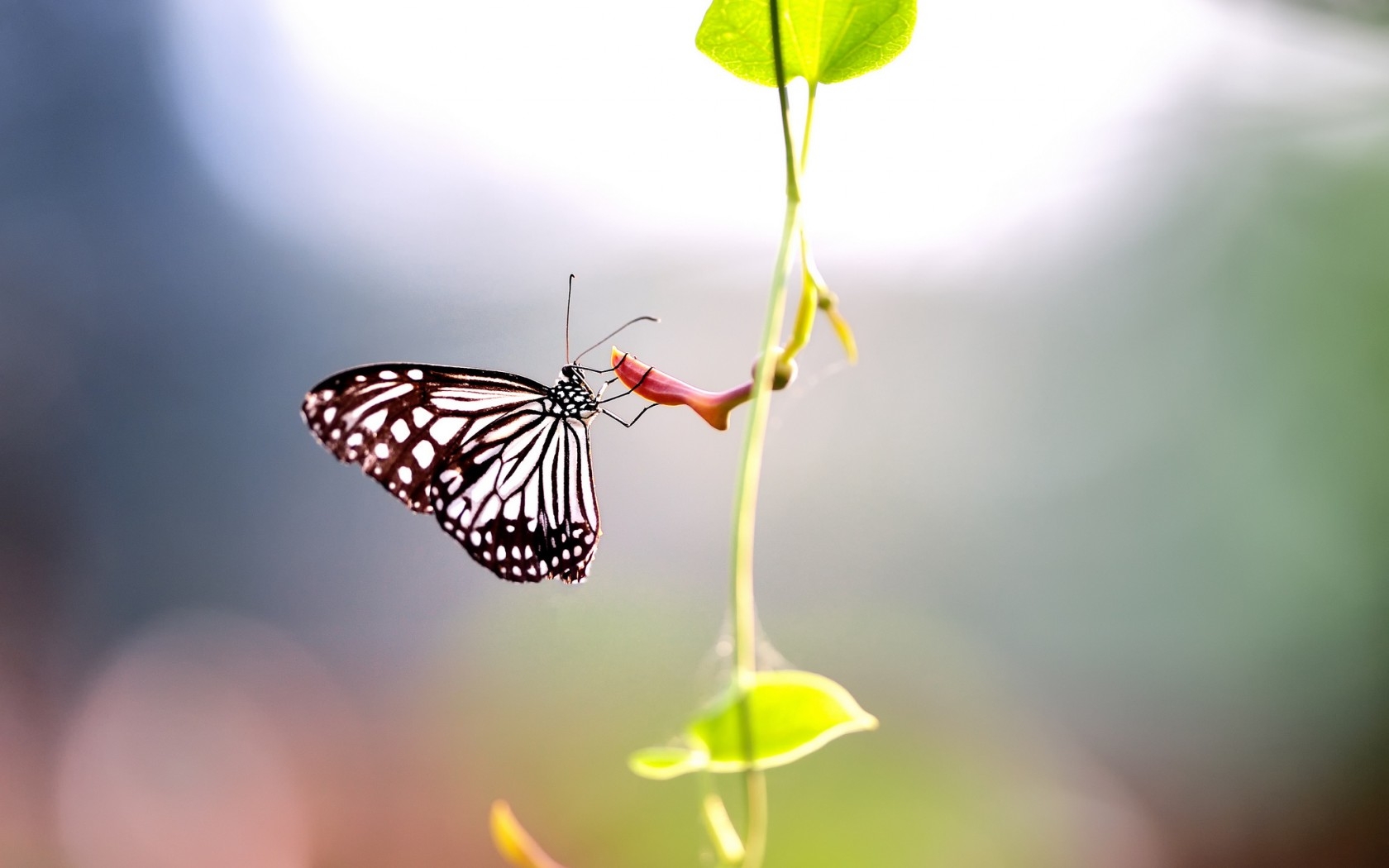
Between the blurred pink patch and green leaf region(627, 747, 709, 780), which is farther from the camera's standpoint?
the blurred pink patch

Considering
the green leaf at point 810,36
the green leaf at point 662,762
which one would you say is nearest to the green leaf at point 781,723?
the green leaf at point 662,762

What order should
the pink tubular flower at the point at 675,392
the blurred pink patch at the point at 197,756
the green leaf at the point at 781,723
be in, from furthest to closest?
the blurred pink patch at the point at 197,756 < the pink tubular flower at the point at 675,392 < the green leaf at the point at 781,723

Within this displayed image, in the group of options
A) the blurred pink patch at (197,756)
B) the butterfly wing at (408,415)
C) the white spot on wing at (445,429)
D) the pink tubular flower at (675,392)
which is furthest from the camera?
the blurred pink patch at (197,756)

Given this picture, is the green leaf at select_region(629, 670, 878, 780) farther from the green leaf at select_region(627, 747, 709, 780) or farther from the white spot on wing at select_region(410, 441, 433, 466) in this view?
the white spot on wing at select_region(410, 441, 433, 466)

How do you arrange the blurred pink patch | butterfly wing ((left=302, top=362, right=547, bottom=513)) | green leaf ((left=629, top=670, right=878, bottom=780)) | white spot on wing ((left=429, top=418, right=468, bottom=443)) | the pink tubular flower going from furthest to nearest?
1. the blurred pink patch
2. white spot on wing ((left=429, top=418, right=468, bottom=443))
3. butterfly wing ((left=302, top=362, right=547, bottom=513))
4. the pink tubular flower
5. green leaf ((left=629, top=670, right=878, bottom=780))

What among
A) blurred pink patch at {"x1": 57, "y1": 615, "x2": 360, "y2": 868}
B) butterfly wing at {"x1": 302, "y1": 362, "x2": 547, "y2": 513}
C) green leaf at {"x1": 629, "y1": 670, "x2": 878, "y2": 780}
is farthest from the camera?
blurred pink patch at {"x1": 57, "y1": 615, "x2": 360, "y2": 868}

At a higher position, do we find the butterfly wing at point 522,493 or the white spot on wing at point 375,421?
the white spot on wing at point 375,421

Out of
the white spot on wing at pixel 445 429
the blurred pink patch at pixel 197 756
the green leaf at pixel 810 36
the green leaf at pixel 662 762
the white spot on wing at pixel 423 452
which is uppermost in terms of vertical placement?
the green leaf at pixel 810 36

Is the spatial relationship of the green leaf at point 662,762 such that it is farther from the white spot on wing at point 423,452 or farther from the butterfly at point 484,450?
the white spot on wing at point 423,452

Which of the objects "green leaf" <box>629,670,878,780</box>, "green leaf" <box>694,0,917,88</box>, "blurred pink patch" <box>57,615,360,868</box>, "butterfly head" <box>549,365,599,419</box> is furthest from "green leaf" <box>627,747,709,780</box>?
"blurred pink patch" <box>57,615,360,868</box>
